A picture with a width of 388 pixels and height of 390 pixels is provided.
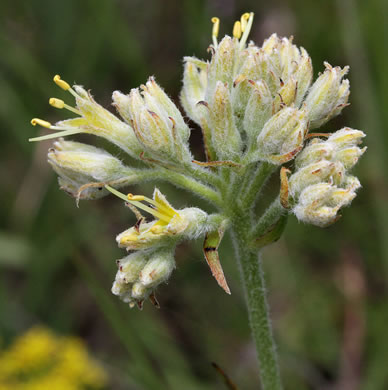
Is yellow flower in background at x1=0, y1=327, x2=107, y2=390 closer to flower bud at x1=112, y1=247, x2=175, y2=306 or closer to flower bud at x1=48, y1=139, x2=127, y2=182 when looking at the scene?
flower bud at x1=112, y1=247, x2=175, y2=306

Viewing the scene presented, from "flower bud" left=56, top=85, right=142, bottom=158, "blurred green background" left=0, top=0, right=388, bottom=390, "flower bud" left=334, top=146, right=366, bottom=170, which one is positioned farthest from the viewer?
"blurred green background" left=0, top=0, right=388, bottom=390

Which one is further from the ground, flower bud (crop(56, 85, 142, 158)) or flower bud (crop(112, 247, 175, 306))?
flower bud (crop(56, 85, 142, 158))

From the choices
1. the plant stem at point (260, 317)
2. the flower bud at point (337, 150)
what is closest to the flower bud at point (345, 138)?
the flower bud at point (337, 150)

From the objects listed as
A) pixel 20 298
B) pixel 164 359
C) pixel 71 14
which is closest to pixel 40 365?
pixel 164 359

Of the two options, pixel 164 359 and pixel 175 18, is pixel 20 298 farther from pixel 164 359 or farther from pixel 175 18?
pixel 175 18

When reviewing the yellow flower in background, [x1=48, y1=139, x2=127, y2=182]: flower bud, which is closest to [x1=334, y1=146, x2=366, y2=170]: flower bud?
[x1=48, y1=139, x2=127, y2=182]: flower bud

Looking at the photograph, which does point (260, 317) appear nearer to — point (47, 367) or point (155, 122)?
point (155, 122)
